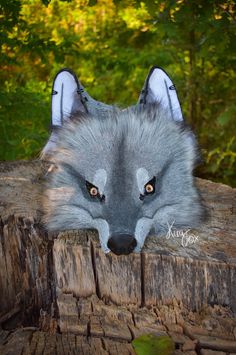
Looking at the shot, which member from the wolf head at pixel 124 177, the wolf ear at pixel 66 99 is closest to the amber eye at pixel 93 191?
the wolf head at pixel 124 177

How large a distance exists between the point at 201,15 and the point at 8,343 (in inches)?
101

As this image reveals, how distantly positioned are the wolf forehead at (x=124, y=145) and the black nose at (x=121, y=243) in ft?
0.80

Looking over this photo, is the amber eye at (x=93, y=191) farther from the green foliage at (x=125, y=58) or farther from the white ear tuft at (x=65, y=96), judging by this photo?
the green foliage at (x=125, y=58)

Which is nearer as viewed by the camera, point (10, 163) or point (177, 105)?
point (177, 105)

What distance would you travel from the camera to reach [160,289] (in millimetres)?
2230

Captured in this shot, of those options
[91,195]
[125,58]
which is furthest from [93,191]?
[125,58]

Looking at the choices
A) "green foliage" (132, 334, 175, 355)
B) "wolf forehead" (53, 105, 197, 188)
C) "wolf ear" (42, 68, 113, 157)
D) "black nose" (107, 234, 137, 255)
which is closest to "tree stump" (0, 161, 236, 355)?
"green foliage" (132, 334, 175, 355)

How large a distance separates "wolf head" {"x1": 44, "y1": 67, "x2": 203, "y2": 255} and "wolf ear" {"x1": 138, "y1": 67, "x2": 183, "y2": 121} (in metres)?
0.06

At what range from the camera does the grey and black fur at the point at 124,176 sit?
209 cm

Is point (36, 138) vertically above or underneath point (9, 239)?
above

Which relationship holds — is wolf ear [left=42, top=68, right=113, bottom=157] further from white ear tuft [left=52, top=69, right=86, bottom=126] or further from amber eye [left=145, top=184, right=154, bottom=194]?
amber eye [left=145, top=184, right=154, bottom=194]

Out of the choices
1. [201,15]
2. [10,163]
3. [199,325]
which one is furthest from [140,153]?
[201,15]

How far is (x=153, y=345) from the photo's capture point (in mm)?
2023

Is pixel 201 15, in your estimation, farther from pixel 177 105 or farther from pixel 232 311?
pixel 232 311
